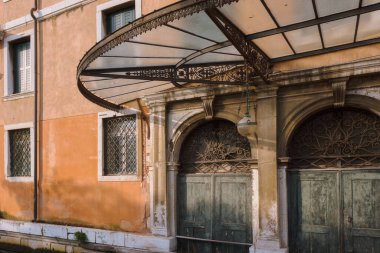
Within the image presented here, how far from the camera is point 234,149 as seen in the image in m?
7.52

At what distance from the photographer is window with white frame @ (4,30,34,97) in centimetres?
1100

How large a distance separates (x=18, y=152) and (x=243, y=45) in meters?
7.91

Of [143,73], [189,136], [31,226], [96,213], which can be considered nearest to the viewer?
[143,73]

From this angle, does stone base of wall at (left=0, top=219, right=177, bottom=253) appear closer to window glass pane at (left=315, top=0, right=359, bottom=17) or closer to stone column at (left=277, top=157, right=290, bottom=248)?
stone column at (left=277, top=157, right=290, bottom=248)

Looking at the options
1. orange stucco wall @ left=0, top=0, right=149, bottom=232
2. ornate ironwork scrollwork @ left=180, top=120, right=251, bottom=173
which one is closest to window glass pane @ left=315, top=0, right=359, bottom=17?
ornate ironwork scrollwork @ left=180, top=120, right=251, bottom=173

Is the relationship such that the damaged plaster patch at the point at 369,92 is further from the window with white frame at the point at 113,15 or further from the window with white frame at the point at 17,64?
the window with white frame at the point at 17,64

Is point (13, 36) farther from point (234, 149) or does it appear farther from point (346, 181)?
point (346, 181)

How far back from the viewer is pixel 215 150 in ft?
25.4

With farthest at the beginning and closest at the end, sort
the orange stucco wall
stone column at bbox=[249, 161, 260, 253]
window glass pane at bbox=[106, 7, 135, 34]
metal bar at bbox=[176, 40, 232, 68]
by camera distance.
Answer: window glass pane at bbox=[106, 7, 135, 34]
the orange stucco wall
stone column at bbox=[249, 161, 260, 253]
metal bar at bbox=[176, 40, 232, 68]

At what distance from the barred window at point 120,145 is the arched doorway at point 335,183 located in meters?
3.42

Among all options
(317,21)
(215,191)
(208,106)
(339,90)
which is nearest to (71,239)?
(215,191)

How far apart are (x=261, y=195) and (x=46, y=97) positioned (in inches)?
245

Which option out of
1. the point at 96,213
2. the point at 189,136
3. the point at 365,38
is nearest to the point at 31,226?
the point at 96,213

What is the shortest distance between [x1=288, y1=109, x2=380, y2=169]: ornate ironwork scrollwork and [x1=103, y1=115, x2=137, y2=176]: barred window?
3436mm
